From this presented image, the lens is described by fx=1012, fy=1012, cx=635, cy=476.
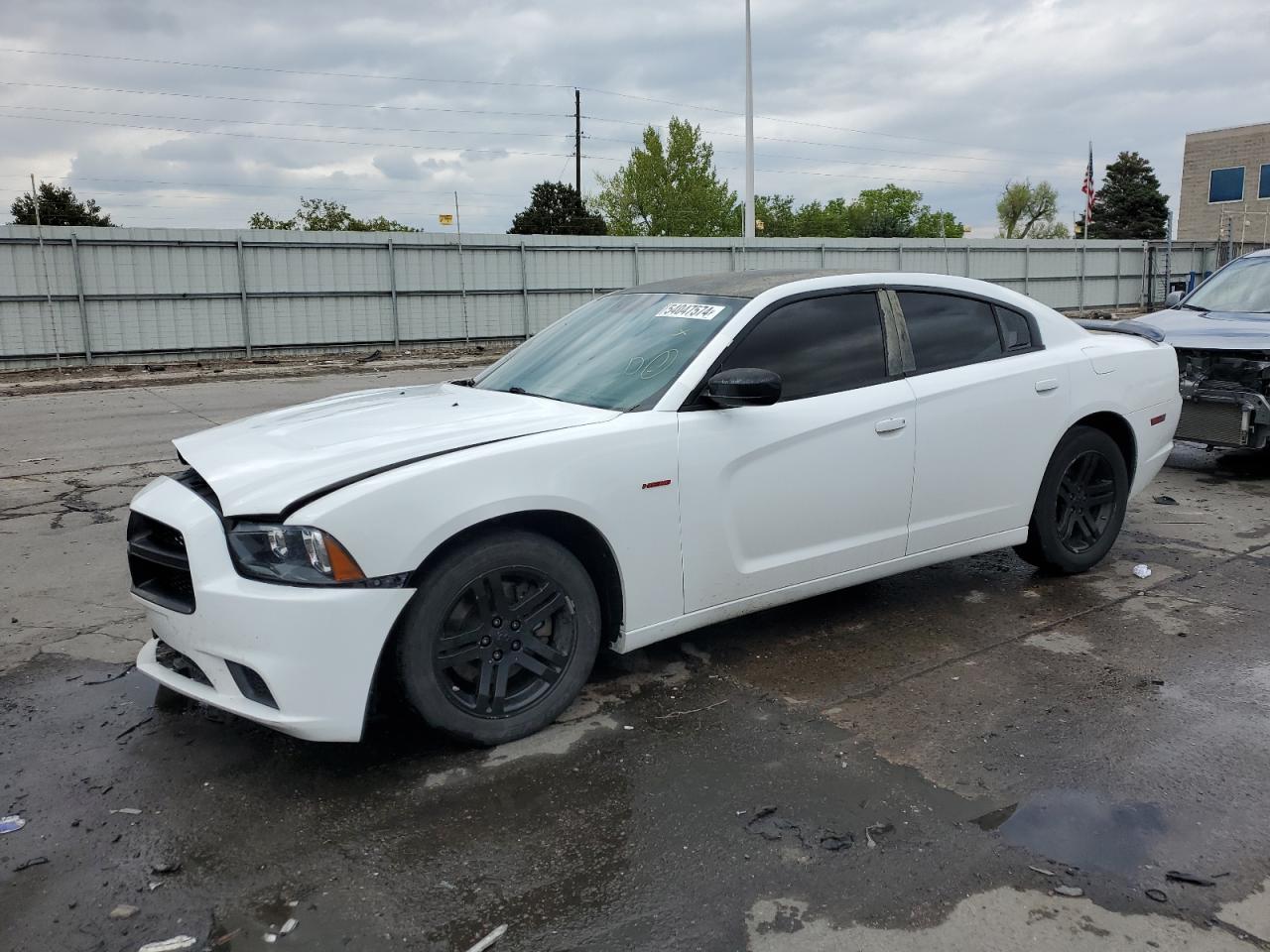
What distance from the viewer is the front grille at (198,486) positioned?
10.9 feet

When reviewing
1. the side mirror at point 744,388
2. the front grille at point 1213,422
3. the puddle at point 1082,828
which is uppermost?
the side mirror at point 744,388

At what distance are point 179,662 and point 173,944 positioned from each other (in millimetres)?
1151

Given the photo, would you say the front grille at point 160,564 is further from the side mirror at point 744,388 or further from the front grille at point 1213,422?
the front grille at point 1213,422

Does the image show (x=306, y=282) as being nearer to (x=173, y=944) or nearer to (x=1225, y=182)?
(x=173, y=944)

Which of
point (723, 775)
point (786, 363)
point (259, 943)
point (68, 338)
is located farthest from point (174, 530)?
point (68, 338)

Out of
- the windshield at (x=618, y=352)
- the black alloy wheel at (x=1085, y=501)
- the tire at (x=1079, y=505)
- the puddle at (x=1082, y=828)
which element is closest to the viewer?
the puddle at (x=1082, y=828)

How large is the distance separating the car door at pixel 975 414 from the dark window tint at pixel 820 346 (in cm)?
23

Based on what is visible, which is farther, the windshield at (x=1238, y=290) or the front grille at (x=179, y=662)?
the windshield at (x=1238, y=290)

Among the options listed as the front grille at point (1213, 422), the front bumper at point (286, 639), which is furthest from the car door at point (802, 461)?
the front grille at point (1213, 422)

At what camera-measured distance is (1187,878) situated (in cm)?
276

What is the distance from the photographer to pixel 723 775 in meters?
3.34

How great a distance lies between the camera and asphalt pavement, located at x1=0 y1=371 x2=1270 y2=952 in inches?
103

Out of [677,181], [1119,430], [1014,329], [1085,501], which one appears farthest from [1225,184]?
[1014,329]

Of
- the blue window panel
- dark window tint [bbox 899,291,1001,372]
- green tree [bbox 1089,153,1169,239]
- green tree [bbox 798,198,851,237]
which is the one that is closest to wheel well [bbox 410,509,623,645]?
dark window tint [bbox 899,291,1001,372]
